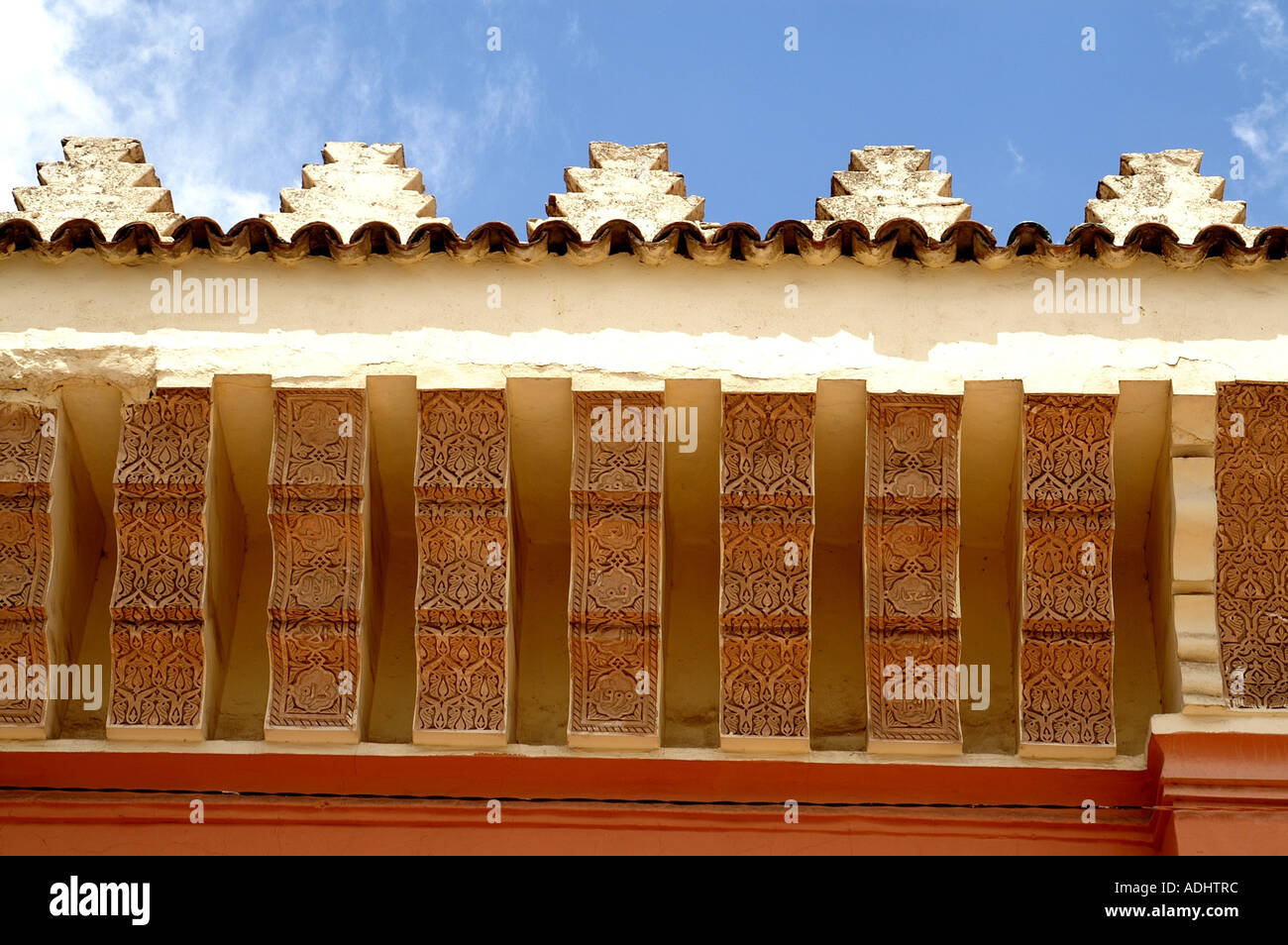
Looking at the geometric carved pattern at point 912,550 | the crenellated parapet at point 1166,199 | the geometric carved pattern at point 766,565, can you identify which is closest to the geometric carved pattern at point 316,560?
the geometric carved pattern at point 766,565

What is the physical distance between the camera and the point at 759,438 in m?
A: 5.04

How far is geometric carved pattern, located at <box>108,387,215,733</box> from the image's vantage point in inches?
195

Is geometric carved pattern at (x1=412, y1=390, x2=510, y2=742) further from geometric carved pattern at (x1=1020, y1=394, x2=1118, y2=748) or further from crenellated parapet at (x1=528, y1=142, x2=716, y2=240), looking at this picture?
geometric carved pattern at (x1=1020, y1=394, x2=1118, y2=748)

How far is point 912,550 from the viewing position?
499 cm

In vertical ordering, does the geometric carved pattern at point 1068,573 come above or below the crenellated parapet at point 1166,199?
below

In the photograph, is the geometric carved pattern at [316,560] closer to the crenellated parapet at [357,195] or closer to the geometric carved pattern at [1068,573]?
the crenellated parapet at [357,195]

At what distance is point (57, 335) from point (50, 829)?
128cm

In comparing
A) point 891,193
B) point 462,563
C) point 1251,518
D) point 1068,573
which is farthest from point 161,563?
point 1251,518

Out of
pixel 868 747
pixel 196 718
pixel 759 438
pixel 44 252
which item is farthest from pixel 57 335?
pixel 868 747

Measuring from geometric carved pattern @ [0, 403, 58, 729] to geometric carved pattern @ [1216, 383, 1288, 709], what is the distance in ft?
9.88

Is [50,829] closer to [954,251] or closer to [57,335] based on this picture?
[57,335]

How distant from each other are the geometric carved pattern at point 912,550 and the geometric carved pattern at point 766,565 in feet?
0.55

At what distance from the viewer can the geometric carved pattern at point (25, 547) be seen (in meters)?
4.96

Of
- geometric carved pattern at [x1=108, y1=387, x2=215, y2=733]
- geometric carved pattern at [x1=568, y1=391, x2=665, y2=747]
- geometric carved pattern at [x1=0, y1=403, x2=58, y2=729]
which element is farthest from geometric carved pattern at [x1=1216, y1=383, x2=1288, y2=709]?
geometric carved pattern at [x1=0, y1=403, x2=58, y2=729]
